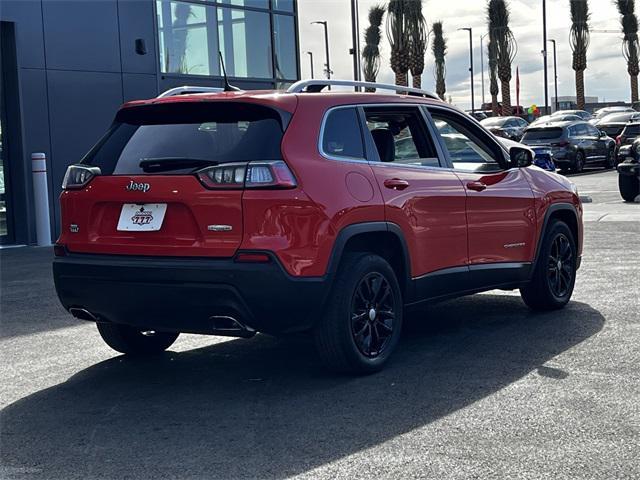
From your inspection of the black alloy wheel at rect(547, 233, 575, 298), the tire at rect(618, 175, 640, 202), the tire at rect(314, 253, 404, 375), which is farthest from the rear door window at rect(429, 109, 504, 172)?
the tire at rect(618, 175, 640, 202)

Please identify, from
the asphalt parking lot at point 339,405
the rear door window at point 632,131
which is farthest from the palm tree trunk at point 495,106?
the asphalt parking lot at point 339,405

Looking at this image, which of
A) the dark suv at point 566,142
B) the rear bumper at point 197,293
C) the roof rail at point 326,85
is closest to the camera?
the rear bumper at point 197,293

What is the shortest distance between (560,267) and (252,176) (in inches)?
144

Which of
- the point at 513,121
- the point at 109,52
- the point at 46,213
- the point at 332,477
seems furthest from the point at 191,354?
the point at 513,121

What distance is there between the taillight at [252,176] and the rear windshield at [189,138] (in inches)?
2.1

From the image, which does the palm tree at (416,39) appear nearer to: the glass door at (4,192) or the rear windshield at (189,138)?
the glass door at (4,192)

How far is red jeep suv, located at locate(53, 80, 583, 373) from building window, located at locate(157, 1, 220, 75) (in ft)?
45.0

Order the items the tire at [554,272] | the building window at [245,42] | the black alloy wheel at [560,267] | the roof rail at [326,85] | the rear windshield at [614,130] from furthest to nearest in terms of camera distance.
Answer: the rear windshield at [614,130]
the building window at [245,42]
the black alloy wheel at [560,267]
the tire at [554,272]
the roof rail at [326,85]

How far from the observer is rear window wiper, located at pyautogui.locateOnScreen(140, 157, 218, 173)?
6027mm

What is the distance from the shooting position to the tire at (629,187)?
20.5m

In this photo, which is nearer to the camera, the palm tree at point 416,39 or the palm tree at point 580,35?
the palm tree at point 416,39

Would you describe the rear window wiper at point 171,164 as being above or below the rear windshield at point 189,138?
below

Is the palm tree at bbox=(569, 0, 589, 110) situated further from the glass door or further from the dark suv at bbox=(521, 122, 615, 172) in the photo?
the glass door

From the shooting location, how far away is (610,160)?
3506cm
